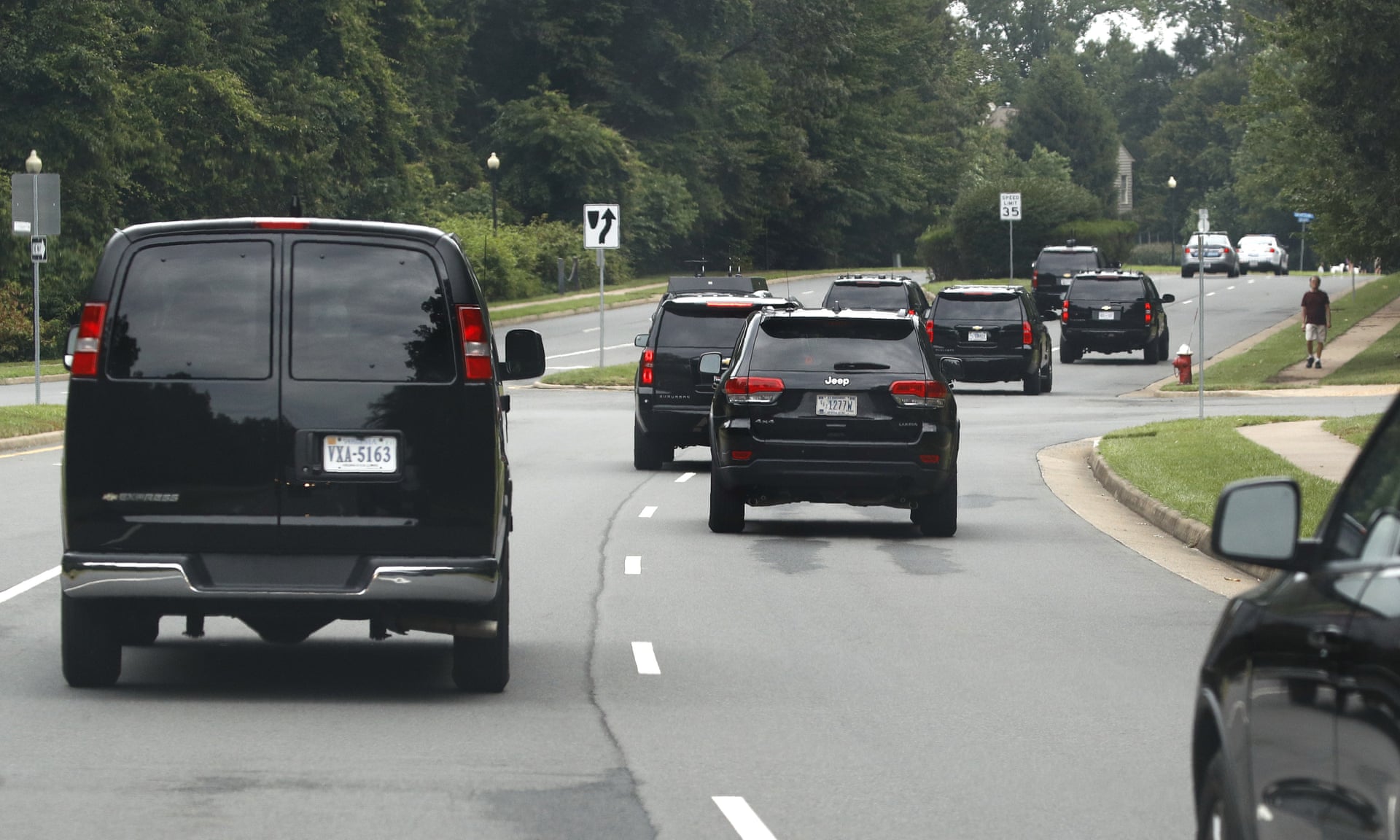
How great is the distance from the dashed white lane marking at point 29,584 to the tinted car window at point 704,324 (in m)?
9.94

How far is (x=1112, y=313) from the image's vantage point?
45.8 metres

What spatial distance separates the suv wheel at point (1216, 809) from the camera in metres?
4.86

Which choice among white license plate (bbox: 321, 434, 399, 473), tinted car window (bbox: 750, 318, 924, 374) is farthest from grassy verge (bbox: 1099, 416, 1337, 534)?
white license plate (bbox: 321, 434, 399, 473)

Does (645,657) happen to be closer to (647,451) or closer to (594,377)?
(647,451)

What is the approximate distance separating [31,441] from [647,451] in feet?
26.2

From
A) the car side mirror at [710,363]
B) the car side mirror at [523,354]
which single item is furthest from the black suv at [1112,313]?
the car side mirror at [523,354]

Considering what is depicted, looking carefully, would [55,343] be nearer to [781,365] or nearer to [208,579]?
[781,365]

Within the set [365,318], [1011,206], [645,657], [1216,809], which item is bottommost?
[645,657]

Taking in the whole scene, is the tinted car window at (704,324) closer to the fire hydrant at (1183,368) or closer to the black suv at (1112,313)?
the fire hydrant at (1183,368)

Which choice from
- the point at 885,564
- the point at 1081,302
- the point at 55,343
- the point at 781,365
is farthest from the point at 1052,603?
the point at 55,343

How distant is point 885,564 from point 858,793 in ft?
26.0

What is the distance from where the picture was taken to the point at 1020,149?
127 meters

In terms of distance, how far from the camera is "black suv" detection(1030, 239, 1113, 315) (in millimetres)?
58406

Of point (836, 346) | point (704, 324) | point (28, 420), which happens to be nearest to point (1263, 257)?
point (28, 420)
